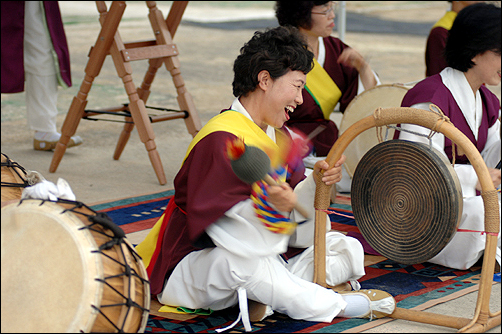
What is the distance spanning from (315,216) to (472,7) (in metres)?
1.06

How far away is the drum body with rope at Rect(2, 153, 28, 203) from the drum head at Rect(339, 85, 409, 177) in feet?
6.37

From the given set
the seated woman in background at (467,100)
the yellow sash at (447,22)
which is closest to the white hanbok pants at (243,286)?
the seated woman in background at (467,100)

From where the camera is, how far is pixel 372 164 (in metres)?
2.35

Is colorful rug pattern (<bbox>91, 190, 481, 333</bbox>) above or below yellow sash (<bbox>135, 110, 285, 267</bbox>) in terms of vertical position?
below

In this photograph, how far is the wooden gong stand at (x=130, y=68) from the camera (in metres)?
3.59

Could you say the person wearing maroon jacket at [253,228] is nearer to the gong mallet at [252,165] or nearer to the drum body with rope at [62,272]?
the gong mallet at [252,165]

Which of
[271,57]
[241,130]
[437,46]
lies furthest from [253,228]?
[437,46]

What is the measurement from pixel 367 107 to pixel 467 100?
88 centimetres

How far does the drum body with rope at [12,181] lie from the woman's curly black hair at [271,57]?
74 centimetres

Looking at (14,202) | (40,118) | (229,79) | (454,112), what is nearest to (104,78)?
(229,79)

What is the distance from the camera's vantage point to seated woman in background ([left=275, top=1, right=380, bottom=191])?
11.3 feet

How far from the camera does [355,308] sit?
209 cm

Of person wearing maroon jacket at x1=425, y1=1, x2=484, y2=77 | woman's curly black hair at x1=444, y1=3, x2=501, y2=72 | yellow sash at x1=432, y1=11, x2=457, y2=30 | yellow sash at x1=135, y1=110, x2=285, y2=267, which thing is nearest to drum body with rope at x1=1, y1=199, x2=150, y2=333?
yellow sash at x1=135, y1=110, x2=285, y2=267

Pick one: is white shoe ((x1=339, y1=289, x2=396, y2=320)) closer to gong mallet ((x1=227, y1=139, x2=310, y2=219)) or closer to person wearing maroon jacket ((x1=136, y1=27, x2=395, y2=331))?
person wearing maroon jacket ((x1=136, y1=27, x2=395, y2=331))
